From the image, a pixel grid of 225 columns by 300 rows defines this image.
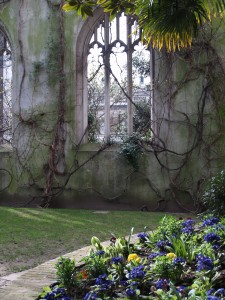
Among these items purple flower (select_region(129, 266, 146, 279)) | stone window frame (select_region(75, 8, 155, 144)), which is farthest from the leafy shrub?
stone window frame (select_region(75, 8, 155, 144))

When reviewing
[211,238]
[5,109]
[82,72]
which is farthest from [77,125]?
[211,238]

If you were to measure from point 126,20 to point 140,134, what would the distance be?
106 inches

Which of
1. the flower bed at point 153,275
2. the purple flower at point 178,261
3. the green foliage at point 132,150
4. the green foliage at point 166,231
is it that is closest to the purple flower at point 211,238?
the flower bed at point 153,275

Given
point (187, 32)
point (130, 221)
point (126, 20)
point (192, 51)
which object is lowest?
point (130, 221)

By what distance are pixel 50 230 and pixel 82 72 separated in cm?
484

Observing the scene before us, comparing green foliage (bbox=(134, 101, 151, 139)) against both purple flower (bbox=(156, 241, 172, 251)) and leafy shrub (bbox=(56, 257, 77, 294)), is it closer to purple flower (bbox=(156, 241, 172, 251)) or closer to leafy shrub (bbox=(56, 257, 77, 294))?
purple flower (bbox=(156, 241, 172, 251))

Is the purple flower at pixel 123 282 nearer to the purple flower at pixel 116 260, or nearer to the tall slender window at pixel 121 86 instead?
the purple flower at pixel 116 260

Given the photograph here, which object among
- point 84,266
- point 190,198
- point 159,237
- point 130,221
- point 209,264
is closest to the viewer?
point 209,264

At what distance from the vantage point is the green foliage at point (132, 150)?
414 inches

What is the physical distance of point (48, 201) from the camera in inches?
440

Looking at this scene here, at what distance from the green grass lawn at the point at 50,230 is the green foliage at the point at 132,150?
4.25 ft

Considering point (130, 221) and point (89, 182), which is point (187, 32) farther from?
point (89, 182)

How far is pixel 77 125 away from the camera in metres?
11.2

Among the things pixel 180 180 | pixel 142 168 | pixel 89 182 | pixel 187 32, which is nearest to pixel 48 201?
pixel 89 182
